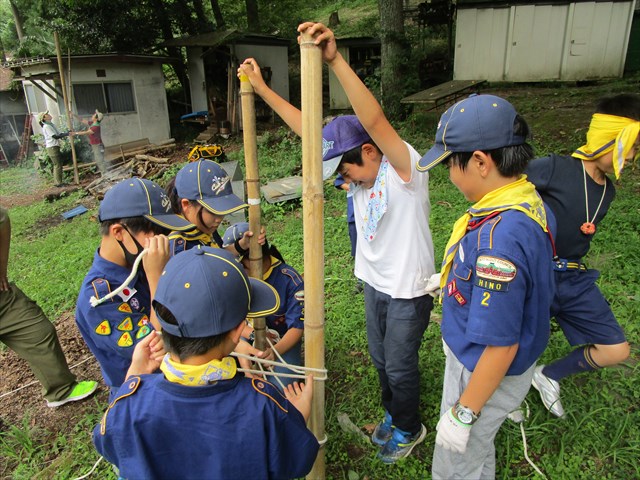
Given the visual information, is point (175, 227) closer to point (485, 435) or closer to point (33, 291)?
point (485, 435)

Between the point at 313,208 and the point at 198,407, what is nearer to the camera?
the point at 198,407

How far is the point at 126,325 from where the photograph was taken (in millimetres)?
2156

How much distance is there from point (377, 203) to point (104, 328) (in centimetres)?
149

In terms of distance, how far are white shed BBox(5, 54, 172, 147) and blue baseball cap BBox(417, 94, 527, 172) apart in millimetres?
14238

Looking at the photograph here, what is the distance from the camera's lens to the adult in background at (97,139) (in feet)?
43.3

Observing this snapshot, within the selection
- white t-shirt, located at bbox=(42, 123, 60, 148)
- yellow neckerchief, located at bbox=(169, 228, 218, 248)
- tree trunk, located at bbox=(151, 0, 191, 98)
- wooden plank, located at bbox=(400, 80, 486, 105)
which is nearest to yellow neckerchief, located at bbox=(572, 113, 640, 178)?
yellow neckerchief, located at bbox=(169, 228, 218, 248)

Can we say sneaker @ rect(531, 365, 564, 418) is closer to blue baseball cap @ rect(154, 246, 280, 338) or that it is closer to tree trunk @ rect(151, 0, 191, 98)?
blue baseball cap @ rect(154, 246, 280, 338)

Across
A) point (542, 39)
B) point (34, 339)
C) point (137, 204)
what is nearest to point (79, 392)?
point (34, 339)

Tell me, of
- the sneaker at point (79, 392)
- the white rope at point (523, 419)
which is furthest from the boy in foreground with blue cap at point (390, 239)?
the sneaker at point (79, 392)

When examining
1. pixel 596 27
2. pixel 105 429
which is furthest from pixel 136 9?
pixel 105 429

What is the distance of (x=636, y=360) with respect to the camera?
9.84 feet

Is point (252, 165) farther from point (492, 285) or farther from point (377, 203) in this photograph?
point (492, 285)

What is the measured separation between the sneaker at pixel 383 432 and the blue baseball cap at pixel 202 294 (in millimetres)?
1649

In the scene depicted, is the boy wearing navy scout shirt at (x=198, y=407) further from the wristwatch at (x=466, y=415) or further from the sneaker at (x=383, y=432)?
the sneaker at (x=383, y=432)
